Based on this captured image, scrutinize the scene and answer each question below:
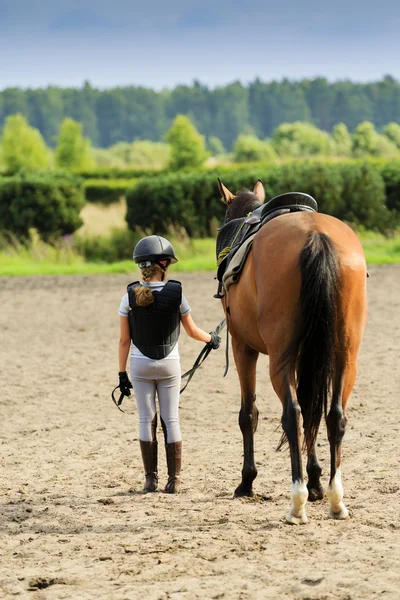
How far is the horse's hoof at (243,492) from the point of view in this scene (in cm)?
521

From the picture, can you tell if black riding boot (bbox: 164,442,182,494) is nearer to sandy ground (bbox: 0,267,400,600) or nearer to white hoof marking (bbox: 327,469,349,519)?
sandy ground (bbox: 0,267,400,600)

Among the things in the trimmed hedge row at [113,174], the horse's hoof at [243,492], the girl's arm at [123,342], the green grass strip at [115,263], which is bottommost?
the horse's hoof at [243,492]

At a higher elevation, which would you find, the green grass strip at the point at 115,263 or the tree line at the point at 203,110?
the tree line at the point at 203,110

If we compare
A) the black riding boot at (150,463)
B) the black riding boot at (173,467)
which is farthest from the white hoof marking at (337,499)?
the black riding boot at (150,463)

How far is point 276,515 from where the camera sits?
4.78 metres

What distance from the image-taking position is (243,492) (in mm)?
5207

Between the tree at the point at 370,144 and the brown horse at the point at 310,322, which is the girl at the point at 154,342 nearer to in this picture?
the brown horse at the point at 310,322

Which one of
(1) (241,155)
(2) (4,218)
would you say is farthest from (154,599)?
(1) (241,155)

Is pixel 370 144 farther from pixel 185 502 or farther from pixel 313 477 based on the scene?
pixel 185 502

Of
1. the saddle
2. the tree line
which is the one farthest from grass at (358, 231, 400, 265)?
the tree line

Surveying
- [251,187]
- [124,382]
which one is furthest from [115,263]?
[124,382]

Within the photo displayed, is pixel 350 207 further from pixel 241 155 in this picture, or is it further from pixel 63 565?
pixel 241 155

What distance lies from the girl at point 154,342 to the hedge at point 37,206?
16.5 m

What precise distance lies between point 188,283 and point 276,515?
35.9ft
